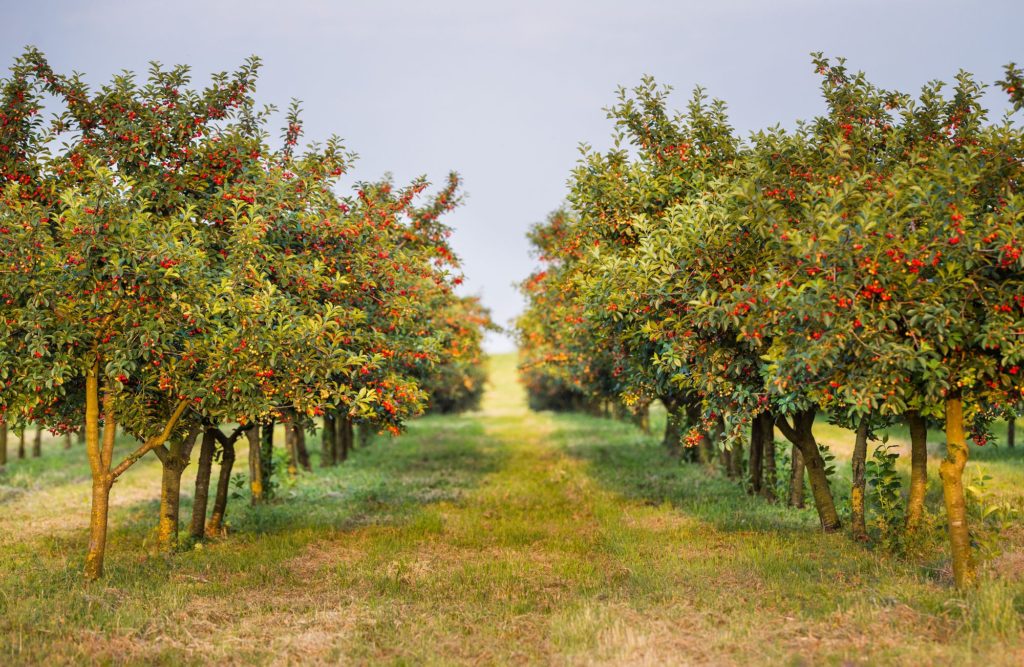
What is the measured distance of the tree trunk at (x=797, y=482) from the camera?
18.2 metres

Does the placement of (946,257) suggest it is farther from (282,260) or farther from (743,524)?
(282,260)

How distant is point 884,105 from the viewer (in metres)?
13.3

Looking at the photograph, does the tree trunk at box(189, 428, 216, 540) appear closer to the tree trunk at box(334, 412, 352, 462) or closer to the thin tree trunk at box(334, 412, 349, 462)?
the tree trunk at box(334, 412, 352, 462)

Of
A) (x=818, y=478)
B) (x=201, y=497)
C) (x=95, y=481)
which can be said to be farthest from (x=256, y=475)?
(x=818, y=478)

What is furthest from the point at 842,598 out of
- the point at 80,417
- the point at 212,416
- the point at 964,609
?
the point at 80,417

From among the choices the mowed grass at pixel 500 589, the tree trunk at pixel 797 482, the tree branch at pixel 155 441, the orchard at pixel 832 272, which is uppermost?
the orchard at pixel 832 272

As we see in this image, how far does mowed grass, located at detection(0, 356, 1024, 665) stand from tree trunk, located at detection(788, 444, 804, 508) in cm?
80

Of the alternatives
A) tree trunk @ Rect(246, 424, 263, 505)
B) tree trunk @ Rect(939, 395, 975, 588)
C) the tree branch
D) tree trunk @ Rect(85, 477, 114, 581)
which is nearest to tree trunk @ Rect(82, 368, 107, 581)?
tree trunk @ Rect(85, 477, 114, 581)

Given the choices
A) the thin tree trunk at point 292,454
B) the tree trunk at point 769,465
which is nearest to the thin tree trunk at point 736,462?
the tree trunk at point 769,465

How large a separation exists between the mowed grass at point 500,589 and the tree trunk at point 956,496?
1.57 ft

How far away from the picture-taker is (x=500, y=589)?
11.6 metres

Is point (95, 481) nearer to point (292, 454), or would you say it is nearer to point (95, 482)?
point (95, 482)

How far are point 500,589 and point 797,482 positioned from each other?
9826 mm

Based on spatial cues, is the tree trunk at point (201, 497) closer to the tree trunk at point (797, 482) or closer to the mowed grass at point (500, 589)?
the mowed grass at point (500, 589)
